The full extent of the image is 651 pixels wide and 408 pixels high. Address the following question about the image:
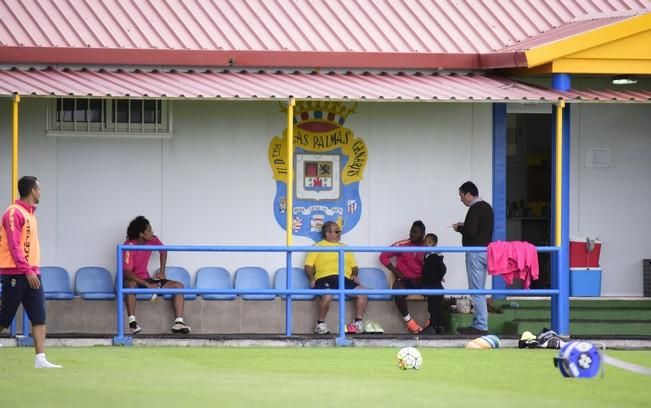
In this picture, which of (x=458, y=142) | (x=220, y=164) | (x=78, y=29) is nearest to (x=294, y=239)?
(x=220, y=164)

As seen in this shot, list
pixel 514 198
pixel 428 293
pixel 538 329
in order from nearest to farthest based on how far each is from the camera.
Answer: pixel 428 293
pixel 538 329
pixel 514 198

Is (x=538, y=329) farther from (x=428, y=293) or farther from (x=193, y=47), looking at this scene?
(x=193, y=47)

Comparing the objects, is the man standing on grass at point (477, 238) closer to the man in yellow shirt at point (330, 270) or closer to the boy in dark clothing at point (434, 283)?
the boy in dark clothing at point (434, 283)

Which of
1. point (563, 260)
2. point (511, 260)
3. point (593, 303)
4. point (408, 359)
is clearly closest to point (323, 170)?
point (511, 260)

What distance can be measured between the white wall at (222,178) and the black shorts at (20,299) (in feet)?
14.0

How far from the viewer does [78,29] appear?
17.6m

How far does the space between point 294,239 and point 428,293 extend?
7.78 feet

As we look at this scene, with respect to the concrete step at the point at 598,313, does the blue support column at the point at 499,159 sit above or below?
above

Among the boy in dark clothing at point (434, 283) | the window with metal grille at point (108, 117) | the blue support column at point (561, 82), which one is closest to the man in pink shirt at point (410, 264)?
the boy in dark clothing at point (434, 283)

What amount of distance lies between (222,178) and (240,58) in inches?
60.1

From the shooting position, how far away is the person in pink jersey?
55.3 ft

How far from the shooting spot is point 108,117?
17.8m

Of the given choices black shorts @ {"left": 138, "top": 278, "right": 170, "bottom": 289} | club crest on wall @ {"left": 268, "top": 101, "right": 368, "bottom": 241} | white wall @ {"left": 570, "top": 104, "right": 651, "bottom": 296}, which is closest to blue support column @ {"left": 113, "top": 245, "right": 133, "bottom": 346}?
black shorts @ {"left": 138, "top": 278, "right": 170, "bottom": 289}

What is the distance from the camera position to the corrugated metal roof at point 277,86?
52.6ft
